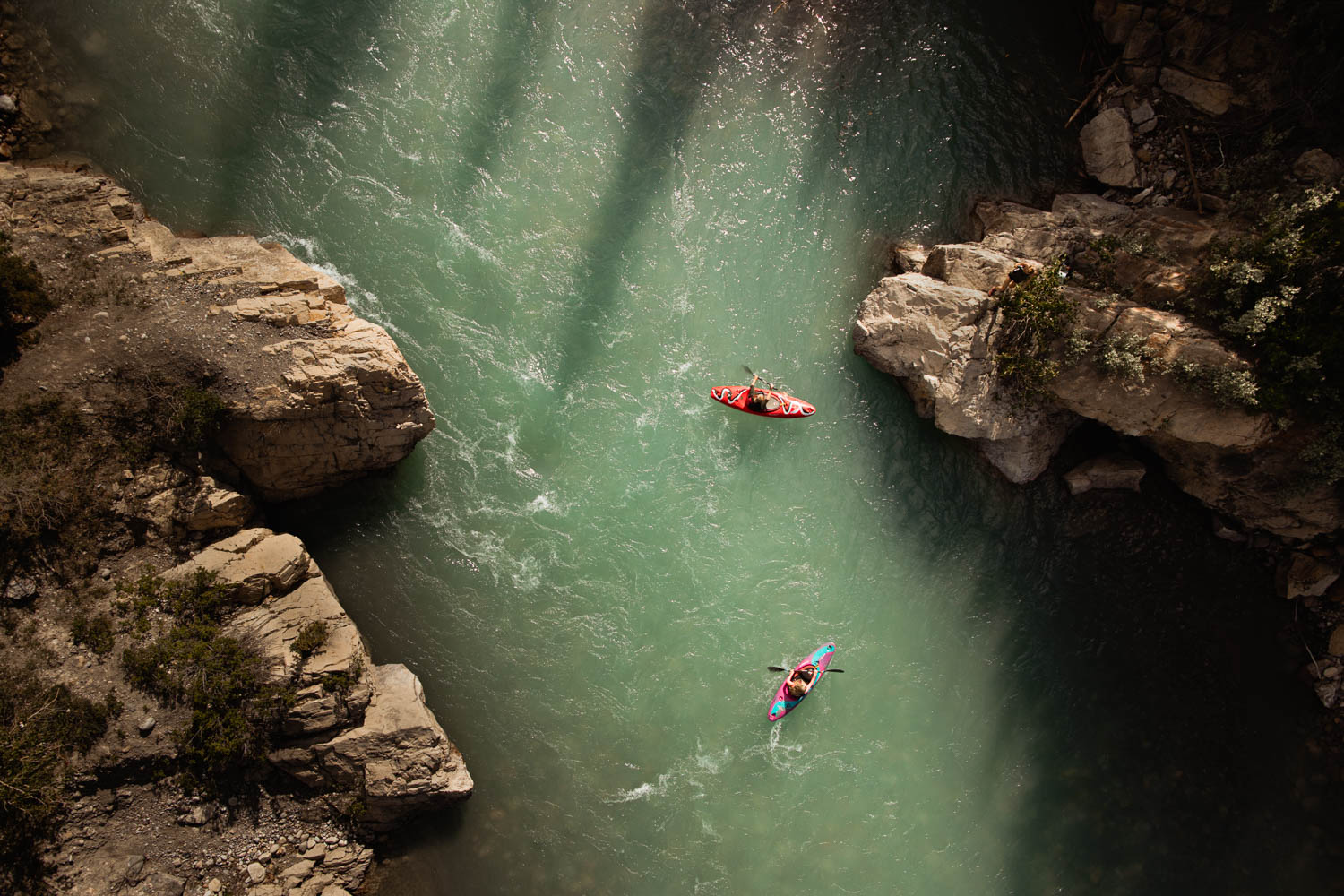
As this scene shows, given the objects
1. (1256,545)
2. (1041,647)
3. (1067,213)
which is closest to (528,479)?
(1041,647)

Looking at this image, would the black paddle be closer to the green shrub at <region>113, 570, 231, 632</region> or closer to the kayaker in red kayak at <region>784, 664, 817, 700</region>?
the kayaker in red kayak at <region>784, 664, 817, 700</region>

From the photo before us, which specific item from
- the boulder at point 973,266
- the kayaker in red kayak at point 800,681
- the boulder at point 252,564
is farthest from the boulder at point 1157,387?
the boulder at point 252,564

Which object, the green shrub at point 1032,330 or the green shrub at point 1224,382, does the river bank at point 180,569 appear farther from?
the green shrub at point 1224,382

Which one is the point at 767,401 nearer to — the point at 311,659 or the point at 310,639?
the point at 310,639

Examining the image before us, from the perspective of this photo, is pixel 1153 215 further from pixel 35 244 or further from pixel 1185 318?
pixel 35 244

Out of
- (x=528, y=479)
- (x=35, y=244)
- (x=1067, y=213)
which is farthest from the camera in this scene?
(x=1067, y=213)
